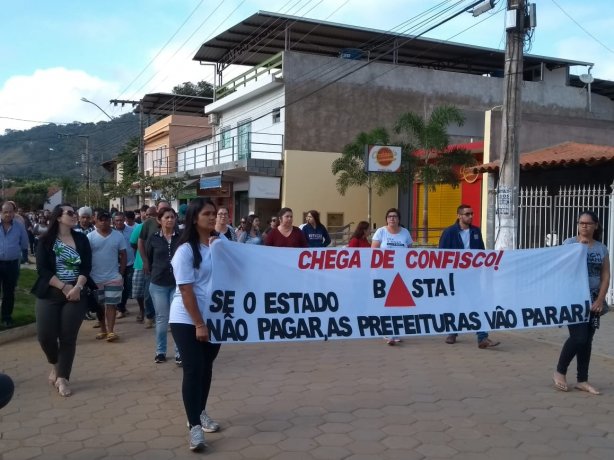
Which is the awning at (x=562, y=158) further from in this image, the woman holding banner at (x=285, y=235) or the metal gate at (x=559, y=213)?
the woman holding banner at (x=285, y=235)

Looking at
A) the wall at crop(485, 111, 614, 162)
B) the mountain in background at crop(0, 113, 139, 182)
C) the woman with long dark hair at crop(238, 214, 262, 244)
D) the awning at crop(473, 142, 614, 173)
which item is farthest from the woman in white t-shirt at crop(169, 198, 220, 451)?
the mountain in background at crop(0, 113, 139, 182)

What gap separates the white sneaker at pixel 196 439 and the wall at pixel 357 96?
70.2 ft

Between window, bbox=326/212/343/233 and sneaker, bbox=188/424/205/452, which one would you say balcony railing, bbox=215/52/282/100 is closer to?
window, bbox=326/212/343/233

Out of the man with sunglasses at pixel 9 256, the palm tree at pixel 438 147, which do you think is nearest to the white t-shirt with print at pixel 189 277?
the man with sunglasses at pixel 9 256

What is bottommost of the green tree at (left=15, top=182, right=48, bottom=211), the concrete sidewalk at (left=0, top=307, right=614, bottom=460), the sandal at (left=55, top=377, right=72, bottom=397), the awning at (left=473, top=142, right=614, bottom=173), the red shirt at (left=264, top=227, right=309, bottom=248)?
the concrete sidewalk at (left=0, top=307, right=614, bottom=460)

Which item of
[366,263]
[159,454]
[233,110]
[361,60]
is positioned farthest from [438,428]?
[233,110]

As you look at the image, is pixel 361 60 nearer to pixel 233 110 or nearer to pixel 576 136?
pixel 233 110

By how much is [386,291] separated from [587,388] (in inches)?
80.8

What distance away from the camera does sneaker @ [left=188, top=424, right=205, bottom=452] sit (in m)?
4.16

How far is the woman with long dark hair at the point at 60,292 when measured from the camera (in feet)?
18.1

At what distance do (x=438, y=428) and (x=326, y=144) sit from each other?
71.3 feet

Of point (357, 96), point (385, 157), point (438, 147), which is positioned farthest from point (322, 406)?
point (357, 96)

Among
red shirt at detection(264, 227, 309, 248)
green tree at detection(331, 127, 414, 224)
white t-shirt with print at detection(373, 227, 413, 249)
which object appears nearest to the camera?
white t-shirt with print at detection(373, 227, 413, 249)

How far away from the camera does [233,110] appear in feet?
97.8
